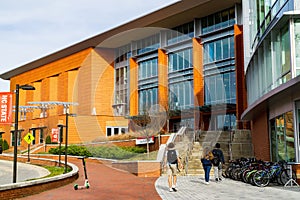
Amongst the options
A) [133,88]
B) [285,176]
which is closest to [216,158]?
[285,176]

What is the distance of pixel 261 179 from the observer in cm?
1577

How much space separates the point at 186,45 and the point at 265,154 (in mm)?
24981

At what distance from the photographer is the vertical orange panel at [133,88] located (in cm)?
5112

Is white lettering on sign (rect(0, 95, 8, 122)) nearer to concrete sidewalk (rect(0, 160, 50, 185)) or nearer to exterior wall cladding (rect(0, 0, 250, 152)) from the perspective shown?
concrete sidewalk (rect(0, 160, 50, 185))

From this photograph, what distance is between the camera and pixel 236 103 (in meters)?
39.0

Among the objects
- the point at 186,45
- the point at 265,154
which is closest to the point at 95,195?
the point at 265,154

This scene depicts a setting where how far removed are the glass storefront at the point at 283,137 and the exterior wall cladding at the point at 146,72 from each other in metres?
17.4

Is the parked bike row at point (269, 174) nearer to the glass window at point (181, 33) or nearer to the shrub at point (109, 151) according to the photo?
the shrub at point (109, 151)

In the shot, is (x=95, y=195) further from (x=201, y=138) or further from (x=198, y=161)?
(x=201, y=138)

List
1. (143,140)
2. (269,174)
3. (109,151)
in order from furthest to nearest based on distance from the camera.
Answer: (143,140) → (109,151) → (269,174)

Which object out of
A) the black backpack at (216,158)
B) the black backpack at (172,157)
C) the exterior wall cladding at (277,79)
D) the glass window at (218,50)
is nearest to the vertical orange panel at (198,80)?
the glass window at (218,50)

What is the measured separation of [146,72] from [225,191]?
3640 centimetres

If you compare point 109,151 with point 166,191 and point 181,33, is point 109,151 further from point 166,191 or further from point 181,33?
point 181,33

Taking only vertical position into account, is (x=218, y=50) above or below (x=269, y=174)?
above
